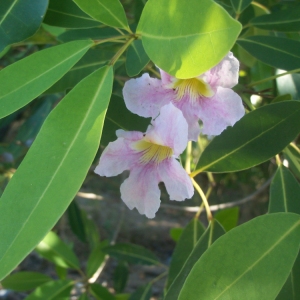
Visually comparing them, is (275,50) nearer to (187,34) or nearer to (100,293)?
(187,34)

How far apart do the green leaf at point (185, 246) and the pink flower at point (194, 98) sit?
0.40m

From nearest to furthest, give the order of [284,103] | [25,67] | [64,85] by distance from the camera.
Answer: [25,67], [284,103], [64,85]

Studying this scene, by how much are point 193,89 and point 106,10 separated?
0.22 metres

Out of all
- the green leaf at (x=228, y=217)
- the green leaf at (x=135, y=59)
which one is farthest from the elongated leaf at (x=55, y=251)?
the green leaf at (x=135, y=59)

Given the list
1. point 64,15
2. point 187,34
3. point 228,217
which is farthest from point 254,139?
point 228,217

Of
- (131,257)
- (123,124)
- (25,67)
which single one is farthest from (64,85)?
(131,257)

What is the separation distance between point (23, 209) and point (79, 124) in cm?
14

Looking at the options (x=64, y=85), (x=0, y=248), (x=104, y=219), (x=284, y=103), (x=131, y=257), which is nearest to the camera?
(x=0, y=248)

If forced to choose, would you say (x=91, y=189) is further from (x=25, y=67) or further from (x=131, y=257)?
(x=25, y=67)

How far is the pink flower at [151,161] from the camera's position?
68 centimetres

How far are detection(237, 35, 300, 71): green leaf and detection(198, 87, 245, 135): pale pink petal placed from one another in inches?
9.7

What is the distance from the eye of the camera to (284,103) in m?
0.80

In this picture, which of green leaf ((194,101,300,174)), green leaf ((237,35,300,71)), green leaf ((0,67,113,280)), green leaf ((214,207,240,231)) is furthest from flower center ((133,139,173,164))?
green leaf ((214,207,240,231))

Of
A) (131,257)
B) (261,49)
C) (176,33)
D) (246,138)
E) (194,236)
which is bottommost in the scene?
(131,257)
